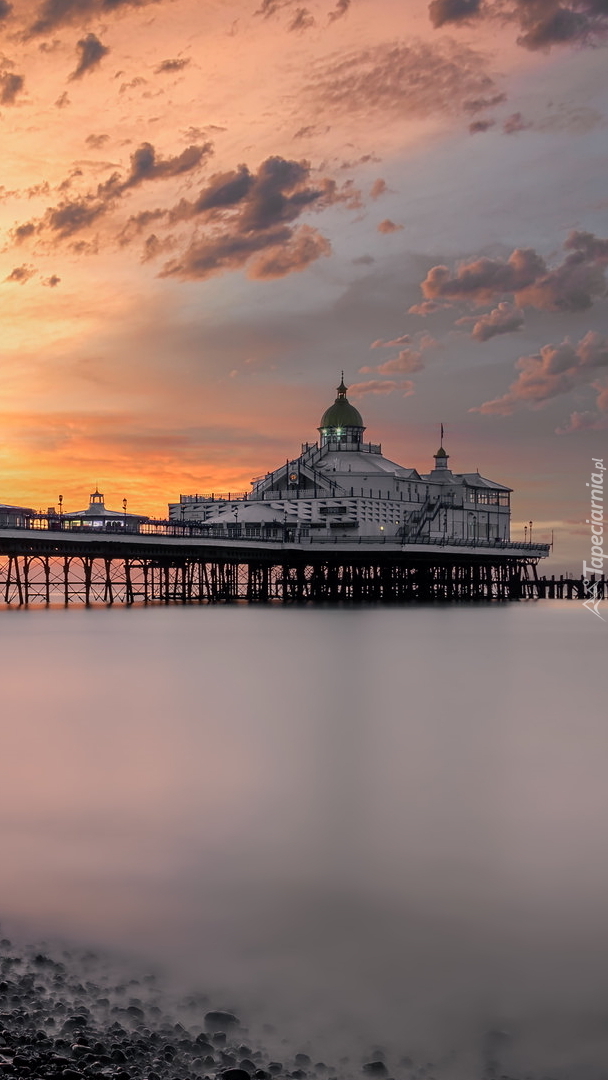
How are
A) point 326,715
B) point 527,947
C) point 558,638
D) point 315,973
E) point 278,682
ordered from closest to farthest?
point 315,973
point 527,947
point 326,715
point 278,682
point 558,638

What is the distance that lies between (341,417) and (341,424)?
1062mm

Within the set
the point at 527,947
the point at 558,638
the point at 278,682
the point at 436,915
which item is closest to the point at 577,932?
the point at 527,947

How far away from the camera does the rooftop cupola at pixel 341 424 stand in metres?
133

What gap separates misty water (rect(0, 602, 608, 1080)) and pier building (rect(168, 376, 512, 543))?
77356mm

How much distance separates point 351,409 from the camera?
440 feet

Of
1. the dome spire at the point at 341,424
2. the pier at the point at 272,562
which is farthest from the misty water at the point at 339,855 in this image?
the dome spire at the point at 341,424

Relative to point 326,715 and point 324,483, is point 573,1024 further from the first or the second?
point 324,483

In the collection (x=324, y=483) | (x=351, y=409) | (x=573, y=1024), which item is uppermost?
(x=351, y=409)

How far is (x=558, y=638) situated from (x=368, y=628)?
34.6 feet

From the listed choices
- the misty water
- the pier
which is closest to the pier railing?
the pier

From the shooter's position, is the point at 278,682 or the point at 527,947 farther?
the point at 278,682

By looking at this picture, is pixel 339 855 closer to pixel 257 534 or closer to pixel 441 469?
pixel 257 534

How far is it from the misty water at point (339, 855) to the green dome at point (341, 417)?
98.5 m

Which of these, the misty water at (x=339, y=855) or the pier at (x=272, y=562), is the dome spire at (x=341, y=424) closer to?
the pier at (x=272, y=562)
